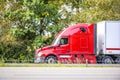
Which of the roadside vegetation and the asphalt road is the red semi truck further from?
the asphalt road

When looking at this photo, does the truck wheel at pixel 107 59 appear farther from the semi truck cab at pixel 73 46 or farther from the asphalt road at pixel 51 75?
the asphalt road at pixel 51 75

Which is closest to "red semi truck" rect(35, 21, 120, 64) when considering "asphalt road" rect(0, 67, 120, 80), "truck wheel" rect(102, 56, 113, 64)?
"truck wheel" rect(102, 56, 113, 64)

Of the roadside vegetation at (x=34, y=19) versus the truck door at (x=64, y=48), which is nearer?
the roadside vegetation at (x=34, y=19)

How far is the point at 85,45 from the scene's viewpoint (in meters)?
7.69

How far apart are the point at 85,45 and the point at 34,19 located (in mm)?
2315

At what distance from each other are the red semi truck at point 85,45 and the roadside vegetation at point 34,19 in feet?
1.35

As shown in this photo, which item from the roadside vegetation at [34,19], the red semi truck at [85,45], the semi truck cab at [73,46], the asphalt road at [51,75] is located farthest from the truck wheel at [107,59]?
the asphalt road at [51,75]

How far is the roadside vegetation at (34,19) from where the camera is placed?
16.6 feet

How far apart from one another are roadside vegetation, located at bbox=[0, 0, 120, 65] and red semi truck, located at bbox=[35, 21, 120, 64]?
1.35 ft

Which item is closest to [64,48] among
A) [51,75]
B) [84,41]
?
[84,41]

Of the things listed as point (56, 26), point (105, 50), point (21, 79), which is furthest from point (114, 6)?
point (21, 79)

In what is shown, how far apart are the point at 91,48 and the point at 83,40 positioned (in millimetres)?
238

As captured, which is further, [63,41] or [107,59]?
[63,41]

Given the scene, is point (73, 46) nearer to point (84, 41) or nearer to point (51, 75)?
point (84, 41)
